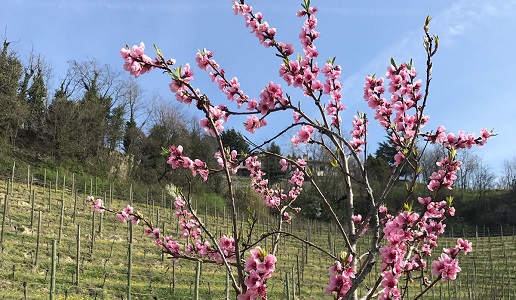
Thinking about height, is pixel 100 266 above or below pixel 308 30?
below

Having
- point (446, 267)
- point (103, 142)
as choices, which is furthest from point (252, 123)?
point (103, 142)

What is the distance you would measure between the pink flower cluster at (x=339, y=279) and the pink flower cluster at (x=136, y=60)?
3.69ft

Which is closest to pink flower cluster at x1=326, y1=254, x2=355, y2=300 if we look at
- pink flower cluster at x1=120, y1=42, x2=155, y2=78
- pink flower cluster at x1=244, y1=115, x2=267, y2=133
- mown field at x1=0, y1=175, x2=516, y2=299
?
pink flower cluster at x1=244, y1=115, x2=267, y2=133

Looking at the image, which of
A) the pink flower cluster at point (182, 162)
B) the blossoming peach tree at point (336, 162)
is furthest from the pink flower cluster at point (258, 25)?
the pink flower cluster at point (182, 162)

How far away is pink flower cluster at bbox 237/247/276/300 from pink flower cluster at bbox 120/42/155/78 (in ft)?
2.88

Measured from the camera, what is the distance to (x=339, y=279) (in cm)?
182

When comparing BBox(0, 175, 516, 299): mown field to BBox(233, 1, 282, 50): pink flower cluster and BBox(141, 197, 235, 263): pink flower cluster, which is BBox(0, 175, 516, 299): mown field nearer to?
BBox(141, 197, 235, 263): pink flower cluster

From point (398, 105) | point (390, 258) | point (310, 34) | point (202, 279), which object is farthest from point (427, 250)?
point (202, 279)

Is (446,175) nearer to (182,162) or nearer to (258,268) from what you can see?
(258,268)

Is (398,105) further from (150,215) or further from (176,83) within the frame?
(150,215)

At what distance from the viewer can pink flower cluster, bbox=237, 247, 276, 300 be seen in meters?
1.63

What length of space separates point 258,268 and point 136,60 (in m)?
0.98

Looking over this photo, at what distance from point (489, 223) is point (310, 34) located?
32164mm

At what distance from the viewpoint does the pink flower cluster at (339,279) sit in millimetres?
1819
